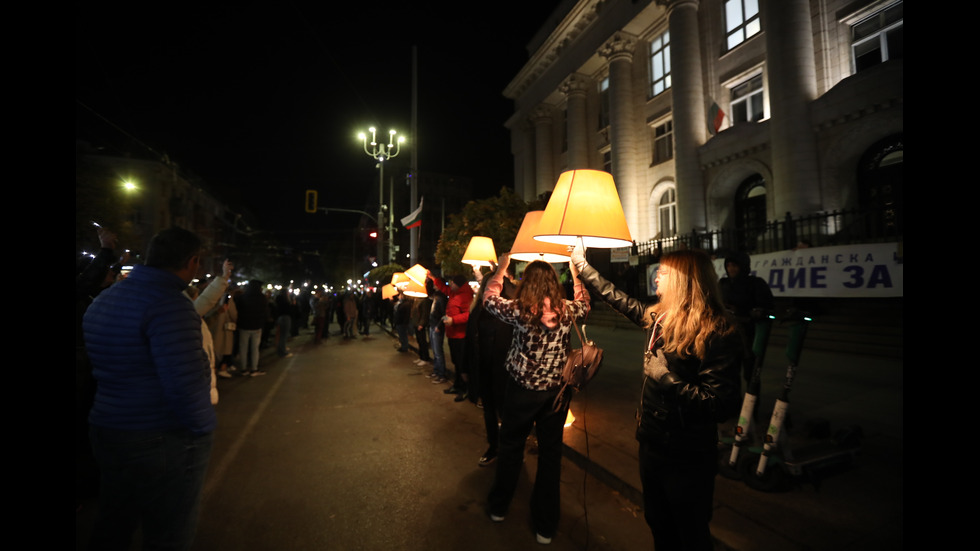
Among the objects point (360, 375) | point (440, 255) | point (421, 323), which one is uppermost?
point (440, 255)

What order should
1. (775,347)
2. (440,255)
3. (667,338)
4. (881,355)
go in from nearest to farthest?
(667,338) < (881,355) < (775,347) < (440,255)

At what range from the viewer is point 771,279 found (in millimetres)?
9555

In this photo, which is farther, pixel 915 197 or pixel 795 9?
pixel 795 9

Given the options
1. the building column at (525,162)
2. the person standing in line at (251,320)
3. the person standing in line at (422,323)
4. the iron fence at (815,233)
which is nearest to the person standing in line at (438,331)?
the person standing in line at (422,323)

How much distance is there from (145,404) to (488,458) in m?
3.12

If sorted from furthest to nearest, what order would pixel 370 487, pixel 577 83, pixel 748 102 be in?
1. pixel 577 83
2. pixel 748 102
3. pixel 370 487

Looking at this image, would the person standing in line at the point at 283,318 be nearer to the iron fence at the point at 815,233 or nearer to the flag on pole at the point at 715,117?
the iron fence at the point at 815,233

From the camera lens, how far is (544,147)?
28656 mm

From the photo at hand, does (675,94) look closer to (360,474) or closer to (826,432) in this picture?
(826,432)

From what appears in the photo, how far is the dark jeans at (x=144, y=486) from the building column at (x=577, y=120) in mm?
24652

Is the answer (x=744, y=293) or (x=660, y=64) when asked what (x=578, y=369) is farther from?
(x=660, y=64)

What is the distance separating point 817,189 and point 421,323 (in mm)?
12819

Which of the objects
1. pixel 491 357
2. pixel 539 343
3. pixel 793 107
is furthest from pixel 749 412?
pixel 793 107

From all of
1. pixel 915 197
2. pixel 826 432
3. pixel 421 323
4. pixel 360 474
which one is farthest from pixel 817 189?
pixel 360 474
